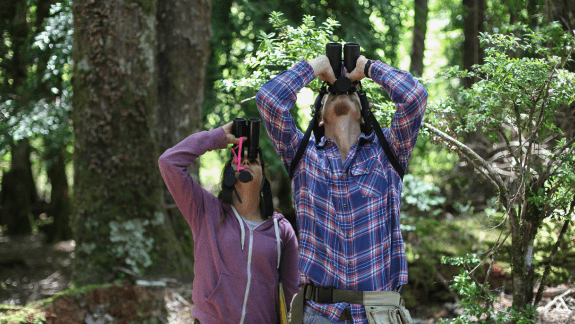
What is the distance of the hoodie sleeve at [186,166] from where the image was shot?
283cm

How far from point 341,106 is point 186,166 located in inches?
38.0

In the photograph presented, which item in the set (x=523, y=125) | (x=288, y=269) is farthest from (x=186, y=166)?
(x=523, y=125)

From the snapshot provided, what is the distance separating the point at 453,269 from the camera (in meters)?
6.09

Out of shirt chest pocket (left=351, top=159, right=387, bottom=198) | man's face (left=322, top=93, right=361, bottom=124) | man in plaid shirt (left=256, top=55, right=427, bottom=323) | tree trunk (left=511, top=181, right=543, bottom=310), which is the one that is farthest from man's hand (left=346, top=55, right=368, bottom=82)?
tree trunk (left=511, top=181, right=543, bottom=310)

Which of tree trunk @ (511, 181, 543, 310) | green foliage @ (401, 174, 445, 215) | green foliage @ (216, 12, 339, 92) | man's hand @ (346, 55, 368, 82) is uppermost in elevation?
green foliage @ (216, 12, 339, 92)

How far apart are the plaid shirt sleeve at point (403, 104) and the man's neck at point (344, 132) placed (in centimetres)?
20

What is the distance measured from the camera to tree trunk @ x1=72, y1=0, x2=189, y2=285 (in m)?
5.50

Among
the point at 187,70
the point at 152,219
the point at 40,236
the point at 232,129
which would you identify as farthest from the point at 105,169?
the point at 40,236

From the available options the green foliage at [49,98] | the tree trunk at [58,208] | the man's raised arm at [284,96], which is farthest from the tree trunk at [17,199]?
the man's raised arm at [284,96]

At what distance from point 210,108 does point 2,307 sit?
486 cm

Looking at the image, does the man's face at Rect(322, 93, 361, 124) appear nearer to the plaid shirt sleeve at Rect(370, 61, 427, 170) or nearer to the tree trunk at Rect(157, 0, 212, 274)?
the plaid shirt sleeve at Rect(370, 61, 427, 170)

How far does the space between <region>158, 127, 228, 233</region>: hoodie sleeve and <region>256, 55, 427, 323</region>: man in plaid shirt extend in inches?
18.2

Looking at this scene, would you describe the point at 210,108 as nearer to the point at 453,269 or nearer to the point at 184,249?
the point at 184,249

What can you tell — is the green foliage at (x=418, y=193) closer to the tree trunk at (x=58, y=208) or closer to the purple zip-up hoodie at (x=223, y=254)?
the purple zip-up hoodie at (x=223, y=254)
